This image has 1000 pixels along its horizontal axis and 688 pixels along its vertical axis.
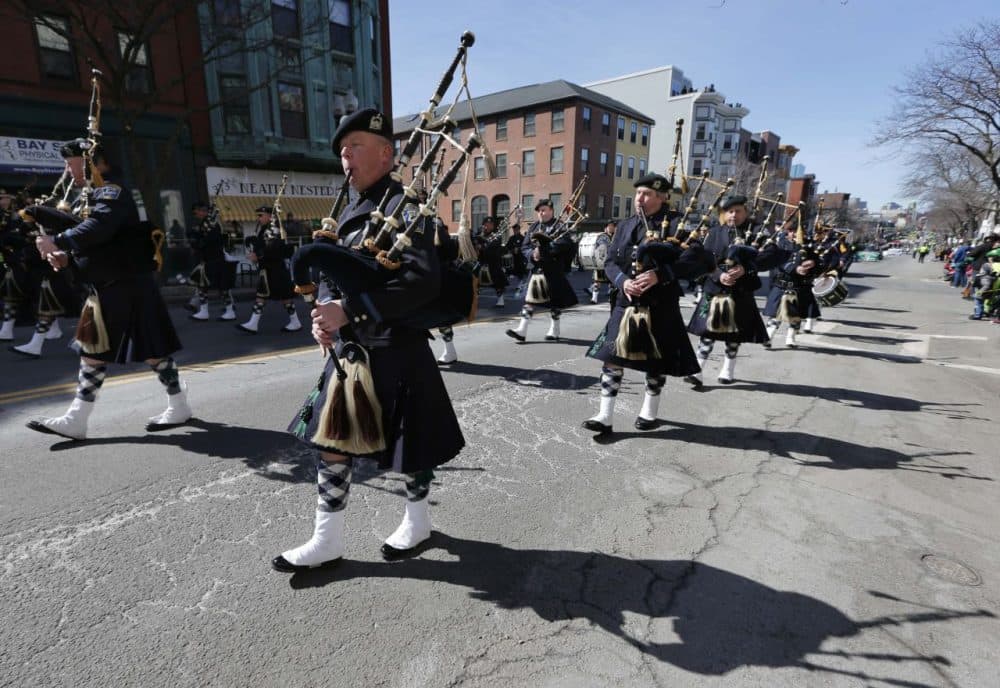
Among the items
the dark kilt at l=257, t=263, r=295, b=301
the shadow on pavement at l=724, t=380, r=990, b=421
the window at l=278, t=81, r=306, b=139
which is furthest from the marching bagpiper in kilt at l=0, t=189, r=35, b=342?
the window at l=278, t=81, r=306, b=139

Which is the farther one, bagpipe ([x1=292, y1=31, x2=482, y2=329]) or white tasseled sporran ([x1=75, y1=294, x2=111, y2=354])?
white tasseled sporran ([x1=75, y1=294, x2=111, y2=354])

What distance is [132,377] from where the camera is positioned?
6.05m

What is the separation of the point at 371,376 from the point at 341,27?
24.5m

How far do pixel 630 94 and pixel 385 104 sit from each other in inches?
1436

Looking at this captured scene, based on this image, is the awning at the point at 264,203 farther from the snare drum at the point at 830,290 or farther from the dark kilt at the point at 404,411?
the dark kilt at the point at 404,411

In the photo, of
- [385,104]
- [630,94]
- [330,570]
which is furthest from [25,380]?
[630,94]

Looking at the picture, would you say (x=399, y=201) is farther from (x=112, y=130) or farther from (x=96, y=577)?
(x=112, y=130)

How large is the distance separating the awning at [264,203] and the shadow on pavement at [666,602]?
18.6 m

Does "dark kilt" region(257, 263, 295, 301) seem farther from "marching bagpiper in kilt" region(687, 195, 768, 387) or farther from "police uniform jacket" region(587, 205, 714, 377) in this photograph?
"marching bagpiper in kilt" region(687, 195, 768, 387)

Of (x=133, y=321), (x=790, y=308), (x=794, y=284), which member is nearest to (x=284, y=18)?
(x=133, y=321)

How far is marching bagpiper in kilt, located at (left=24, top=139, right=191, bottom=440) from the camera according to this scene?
4.07 metres

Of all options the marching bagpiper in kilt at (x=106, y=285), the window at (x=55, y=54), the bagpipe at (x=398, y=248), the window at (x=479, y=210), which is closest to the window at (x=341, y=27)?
the window at (x=55, y=54)

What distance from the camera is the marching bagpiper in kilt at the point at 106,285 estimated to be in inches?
160

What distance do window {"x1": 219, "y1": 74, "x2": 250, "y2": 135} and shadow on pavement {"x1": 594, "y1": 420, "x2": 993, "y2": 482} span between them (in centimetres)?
2069
